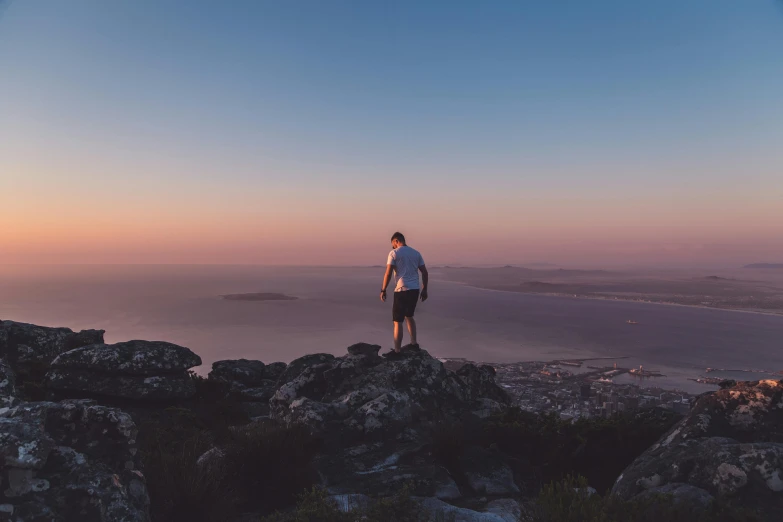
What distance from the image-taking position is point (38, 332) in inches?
548

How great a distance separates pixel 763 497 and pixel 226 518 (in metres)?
5.87

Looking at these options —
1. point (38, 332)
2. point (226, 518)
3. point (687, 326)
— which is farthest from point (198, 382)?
point (687, 326)

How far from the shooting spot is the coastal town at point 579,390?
56.9 feet

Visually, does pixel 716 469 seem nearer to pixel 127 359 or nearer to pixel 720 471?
pixel 720 471

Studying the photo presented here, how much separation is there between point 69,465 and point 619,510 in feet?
16.0

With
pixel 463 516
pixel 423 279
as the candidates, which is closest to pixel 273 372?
pixel 423 279

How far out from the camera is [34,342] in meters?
13.6

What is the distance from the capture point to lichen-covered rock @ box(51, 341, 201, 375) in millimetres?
10391

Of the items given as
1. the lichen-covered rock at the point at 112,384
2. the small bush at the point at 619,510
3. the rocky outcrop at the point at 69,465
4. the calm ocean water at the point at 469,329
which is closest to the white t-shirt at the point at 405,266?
the lichen-covered rock at the point at 112,384

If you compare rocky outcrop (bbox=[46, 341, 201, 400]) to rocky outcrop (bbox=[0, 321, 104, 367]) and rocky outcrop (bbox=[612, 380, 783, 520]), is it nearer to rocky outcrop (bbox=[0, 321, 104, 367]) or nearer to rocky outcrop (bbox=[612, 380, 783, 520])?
rocky outcrop (bbox=[0, 321, 104, 367])

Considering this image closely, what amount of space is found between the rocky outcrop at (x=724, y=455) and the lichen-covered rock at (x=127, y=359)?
10.5 m

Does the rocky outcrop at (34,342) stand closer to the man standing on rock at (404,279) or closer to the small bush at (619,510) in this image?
the man standing on rock at (404,279)

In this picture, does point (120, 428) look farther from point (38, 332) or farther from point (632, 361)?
point (632, 361)

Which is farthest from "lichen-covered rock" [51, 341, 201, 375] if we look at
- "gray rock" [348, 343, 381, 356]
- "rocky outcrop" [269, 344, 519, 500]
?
"gray rock" [348, 343, 381, 356]
